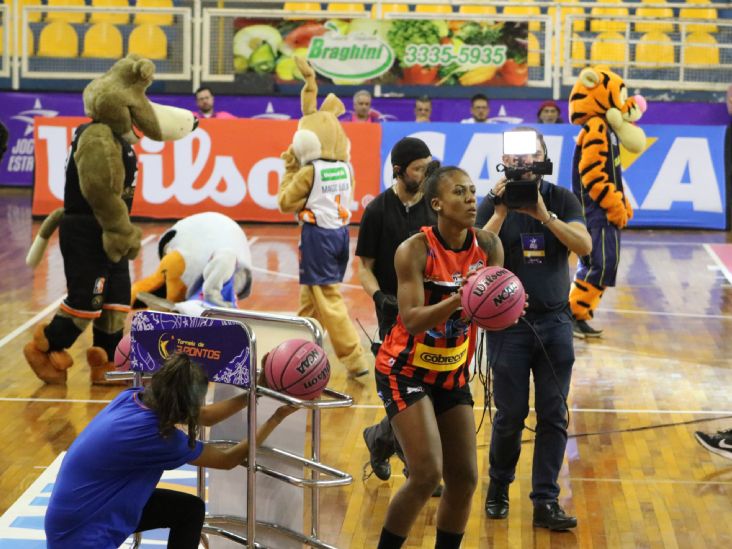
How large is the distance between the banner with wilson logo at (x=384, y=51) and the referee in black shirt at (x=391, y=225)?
12880 mm

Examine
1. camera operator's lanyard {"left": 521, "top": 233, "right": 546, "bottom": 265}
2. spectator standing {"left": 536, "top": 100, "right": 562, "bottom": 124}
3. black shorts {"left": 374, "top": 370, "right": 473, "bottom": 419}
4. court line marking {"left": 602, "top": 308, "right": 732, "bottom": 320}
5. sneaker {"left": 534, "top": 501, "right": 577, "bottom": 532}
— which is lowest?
sneaker {"left": 534, "top": 501, "right": 577, "bottom": 532}

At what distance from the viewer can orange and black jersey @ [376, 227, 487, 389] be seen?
17.0 feet

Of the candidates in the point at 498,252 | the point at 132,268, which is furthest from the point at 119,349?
the point at 132,268

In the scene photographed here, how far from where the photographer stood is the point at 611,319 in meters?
11.4

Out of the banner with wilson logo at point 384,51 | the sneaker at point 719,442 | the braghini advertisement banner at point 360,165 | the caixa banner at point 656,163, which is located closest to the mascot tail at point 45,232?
the sneaker at point 719,442

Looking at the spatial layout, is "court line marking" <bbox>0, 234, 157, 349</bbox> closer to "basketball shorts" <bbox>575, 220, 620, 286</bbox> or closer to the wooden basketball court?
the wooden basketball court

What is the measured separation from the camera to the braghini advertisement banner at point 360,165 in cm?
1638

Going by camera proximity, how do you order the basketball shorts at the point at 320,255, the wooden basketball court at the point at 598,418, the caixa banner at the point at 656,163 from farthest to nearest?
the caixa banner at the point at 656,163 < the basketball shorts at the point at 320,255 < the wooden basketball court at the point at 598,418

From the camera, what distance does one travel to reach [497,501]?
6445mm

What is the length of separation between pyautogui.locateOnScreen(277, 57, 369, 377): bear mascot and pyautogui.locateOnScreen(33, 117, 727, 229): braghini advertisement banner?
23.2ft

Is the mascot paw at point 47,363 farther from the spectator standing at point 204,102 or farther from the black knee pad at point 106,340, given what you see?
the spectator standing at point 204,102

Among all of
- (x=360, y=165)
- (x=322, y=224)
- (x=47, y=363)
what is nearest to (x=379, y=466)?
(x=322, y=224)

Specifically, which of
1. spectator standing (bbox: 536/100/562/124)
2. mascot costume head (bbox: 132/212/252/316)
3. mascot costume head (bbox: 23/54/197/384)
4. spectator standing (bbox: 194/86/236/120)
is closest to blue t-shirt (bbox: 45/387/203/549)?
mascot costume head (bbox: 132/212/252/316)

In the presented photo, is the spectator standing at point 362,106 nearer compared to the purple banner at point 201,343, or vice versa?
the purple banner at point 201,343
